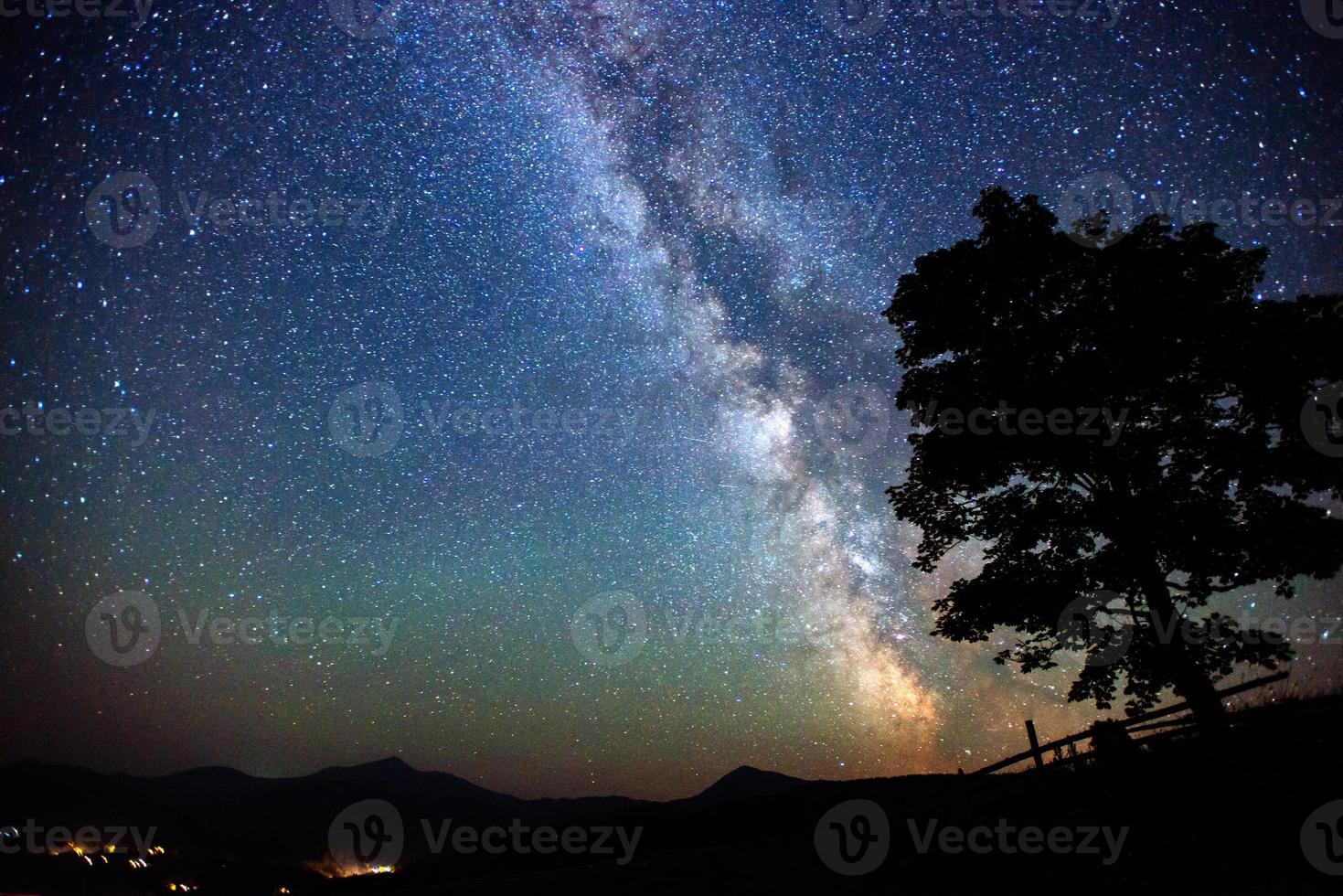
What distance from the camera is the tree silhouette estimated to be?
11602mm

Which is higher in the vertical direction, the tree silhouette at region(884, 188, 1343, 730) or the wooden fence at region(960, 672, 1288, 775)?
the tree silhouette at region(884, 188, 1343, 730)

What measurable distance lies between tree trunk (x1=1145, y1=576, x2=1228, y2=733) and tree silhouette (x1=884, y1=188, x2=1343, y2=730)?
0.11 feet

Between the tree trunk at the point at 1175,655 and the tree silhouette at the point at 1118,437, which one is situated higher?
the tree silhouette at the point at 1118,437

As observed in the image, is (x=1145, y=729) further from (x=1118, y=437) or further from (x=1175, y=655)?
(x=1118, y=437)

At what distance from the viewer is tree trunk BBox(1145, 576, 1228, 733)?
11.6 meters

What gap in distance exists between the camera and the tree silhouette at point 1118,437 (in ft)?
38.1

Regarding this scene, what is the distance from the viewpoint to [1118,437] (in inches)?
504

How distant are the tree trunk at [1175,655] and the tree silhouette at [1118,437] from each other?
33mm

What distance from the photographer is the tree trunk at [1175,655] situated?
11.6m

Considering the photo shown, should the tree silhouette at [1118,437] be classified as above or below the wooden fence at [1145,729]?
above

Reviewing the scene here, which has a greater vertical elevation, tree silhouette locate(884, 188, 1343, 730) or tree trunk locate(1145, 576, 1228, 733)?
tree silhouette locate(884, 188, 1343, 730)

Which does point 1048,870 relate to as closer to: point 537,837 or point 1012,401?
point 1012,401

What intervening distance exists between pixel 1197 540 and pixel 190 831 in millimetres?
170207

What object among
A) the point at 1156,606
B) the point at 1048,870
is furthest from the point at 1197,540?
the point at 1048,870
